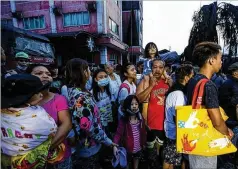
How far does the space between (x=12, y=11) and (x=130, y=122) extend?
1846 centimetres

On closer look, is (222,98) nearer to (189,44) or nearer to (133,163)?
(133,163)

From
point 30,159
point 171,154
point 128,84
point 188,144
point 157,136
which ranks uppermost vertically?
point 128,84

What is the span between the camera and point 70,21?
15.8 meters

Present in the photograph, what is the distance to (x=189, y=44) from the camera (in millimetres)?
9375

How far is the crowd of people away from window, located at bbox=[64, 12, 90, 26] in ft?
40.5

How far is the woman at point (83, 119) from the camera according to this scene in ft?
6.31

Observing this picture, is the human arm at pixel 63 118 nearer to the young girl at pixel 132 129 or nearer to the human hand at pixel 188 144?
the human hand at pixel 188 144

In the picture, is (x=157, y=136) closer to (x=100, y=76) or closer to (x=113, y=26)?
(x=100, y=76)

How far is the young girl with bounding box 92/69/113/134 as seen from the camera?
3.57 metres

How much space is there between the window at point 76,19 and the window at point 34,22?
2.32m

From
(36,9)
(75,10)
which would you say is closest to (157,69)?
(75,10)

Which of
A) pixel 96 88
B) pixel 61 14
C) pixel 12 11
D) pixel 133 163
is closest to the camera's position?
pixel 133 163

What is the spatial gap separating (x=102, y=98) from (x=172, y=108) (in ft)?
5.24

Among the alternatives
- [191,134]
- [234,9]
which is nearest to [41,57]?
[191,134]
